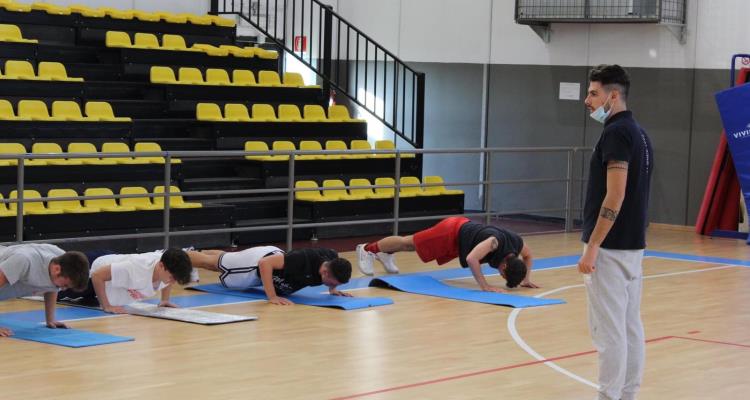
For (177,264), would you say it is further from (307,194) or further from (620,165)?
(307,194)

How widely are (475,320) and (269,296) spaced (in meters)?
1.60

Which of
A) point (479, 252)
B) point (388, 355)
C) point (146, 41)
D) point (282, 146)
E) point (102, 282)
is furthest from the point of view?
point (146, 41)

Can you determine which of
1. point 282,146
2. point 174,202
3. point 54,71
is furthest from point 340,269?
point 54,71

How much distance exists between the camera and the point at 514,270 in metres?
10.0

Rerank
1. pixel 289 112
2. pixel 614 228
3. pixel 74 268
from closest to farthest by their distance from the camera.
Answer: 1. pixel 614 228
2. pixel 74 268
3. pixel 289 112

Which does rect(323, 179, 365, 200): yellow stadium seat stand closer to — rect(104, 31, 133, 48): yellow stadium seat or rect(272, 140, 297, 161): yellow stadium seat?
rect(272, 140, 297, 161): yellow stadium seat

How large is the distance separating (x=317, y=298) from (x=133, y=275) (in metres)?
1.80

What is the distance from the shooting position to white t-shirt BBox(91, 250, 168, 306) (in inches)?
324

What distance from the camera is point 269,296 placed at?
30.4 ft

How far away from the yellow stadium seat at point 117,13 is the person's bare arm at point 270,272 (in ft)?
23.5

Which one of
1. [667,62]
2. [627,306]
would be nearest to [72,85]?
[667,62]

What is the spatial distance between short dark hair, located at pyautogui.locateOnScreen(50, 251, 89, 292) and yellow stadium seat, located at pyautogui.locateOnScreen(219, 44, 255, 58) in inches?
349

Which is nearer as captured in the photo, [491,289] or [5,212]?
[491,289]

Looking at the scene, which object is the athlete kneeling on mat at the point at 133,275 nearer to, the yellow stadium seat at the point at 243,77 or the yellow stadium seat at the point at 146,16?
the yellow stadium seat at the point at 243,77
